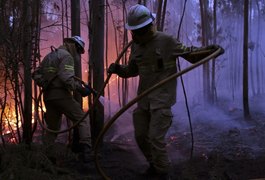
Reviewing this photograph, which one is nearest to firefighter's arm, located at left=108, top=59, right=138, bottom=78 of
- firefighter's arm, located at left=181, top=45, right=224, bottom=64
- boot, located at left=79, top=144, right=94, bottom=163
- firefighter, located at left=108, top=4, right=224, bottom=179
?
firefighter, located at left=108, top=4, right=224, bottom=179

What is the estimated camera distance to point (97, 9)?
6074 millimetres

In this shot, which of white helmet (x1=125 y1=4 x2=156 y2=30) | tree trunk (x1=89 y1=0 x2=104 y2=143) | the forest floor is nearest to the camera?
the forest floor

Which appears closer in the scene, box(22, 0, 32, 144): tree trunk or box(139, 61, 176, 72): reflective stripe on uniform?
box(139, 61, 176, 72): reflective stripe on uniform

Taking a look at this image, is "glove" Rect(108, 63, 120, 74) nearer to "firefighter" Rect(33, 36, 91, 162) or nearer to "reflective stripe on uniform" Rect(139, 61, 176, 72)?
"reflective stripe on uniform" Rect(139, 61, 176, 72)

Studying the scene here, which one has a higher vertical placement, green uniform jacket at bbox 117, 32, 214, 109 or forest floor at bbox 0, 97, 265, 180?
green uniform jacket at bbox 117, 32, 214, 109

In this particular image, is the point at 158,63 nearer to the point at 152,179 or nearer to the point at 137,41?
the point at 137,41

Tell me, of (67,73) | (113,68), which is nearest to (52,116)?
(67,73)

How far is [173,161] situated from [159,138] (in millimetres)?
1389

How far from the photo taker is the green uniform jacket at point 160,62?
13.8ft

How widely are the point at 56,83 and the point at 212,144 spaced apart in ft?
10.6

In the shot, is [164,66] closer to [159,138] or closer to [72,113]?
[159,138]

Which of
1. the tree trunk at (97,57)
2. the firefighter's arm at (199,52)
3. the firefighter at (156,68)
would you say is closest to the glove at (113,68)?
the firefighter at (156,68)

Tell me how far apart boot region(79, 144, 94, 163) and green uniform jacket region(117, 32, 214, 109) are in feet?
4.23

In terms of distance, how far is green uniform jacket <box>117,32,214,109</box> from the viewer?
4.22 m
